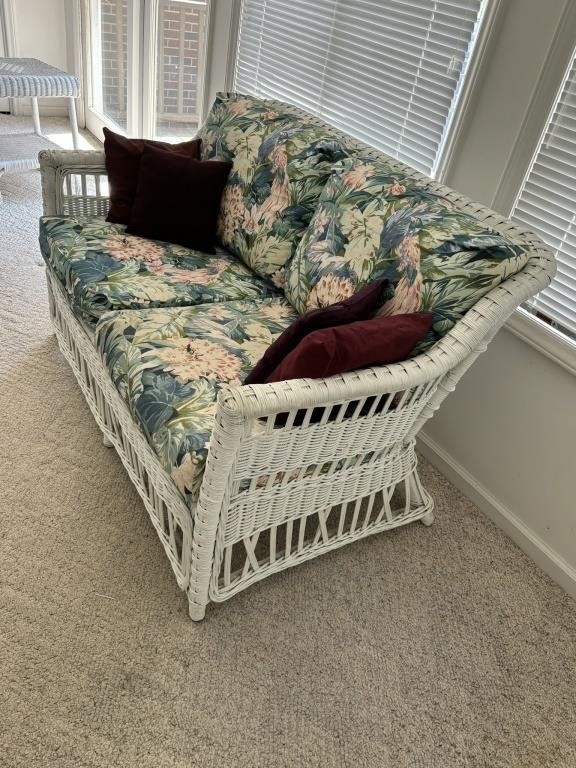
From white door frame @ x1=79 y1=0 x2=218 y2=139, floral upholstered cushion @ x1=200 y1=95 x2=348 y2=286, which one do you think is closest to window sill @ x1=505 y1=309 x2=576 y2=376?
floral upholstered cushion @ x1=200 y1=95 x2=348 y2=286

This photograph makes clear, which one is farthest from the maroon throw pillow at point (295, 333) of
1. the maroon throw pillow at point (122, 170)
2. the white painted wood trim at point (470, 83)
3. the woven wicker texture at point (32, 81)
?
the woven wicker texture at point (32, 81)

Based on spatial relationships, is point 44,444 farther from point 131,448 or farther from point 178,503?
point 178,503

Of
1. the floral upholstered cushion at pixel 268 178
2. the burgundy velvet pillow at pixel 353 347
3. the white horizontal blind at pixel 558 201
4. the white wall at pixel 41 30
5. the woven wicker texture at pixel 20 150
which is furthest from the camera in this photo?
the white wall at pixel 41 30

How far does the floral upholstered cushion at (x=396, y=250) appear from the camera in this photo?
121 cm

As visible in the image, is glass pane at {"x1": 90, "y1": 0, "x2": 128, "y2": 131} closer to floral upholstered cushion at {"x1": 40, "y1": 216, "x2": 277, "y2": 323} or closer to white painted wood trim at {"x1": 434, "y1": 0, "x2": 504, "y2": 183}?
floral upholstered cushion at {"x1": 40, "y1": 216, "x2": 277, "y2": 323}

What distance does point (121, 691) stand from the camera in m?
1.16

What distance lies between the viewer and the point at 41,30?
431 cm

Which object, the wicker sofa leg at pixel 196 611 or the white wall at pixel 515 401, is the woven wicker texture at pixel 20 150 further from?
the wicker sofa leg at pixel 196 611

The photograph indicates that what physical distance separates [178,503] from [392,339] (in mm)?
578

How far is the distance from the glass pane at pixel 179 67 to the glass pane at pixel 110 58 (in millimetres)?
385

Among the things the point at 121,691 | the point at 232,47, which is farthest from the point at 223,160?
the point at 121,691

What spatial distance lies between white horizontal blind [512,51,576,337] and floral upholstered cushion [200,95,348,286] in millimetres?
574

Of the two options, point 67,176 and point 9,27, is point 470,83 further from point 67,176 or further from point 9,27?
point 9,27

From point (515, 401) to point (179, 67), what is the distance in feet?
10.5
